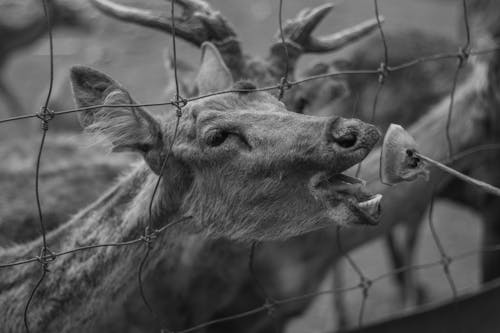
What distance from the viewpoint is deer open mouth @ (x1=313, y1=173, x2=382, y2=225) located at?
2.13m

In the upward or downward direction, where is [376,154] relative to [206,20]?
downward

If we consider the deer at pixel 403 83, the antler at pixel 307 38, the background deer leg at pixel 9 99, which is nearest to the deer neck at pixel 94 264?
the antler at pixel 307 38

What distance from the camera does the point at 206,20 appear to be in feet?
10.3

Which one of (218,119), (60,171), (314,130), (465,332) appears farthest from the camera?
(60,171)

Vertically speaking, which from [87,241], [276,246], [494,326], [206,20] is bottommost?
[494,326]

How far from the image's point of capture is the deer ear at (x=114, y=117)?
2.32 meters

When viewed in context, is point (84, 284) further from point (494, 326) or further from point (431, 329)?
point (494, 326)

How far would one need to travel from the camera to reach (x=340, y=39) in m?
3.37

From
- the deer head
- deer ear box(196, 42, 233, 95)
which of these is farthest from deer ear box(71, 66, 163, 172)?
deer ear box(196, 42, 233, 95)

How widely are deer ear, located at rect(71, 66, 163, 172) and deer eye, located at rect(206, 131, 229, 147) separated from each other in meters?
0.21

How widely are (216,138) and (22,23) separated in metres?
5.64

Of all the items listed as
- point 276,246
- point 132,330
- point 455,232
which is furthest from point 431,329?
point 455,232

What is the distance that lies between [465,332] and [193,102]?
188 cm

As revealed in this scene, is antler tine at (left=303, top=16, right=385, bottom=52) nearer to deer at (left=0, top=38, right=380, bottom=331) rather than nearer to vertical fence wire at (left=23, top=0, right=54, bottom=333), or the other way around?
deer at (left=0, top=38, right=380, bottom=331)
